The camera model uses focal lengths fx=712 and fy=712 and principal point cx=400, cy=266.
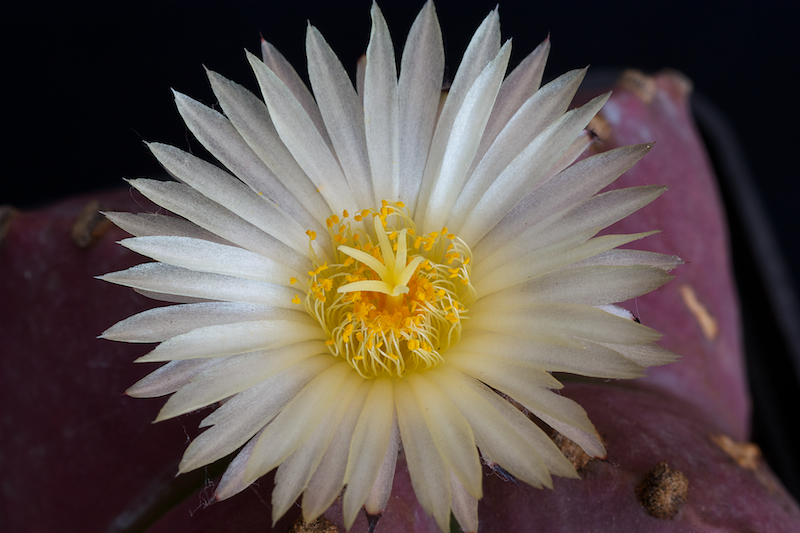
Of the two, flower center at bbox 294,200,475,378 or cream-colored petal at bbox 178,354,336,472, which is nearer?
cream-colored petal at bbox 178,354,336,472

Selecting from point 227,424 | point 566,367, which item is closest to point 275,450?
point 227,424

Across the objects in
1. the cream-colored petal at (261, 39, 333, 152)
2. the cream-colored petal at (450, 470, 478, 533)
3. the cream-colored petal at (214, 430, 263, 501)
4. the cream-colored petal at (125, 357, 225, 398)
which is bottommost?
the cream-colored petal at (450, 470, 478, 533)

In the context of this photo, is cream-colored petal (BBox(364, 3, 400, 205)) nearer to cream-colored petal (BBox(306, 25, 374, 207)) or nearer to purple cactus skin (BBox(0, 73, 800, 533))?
cream-colored petal (BBox(306, 25, 374, 207))

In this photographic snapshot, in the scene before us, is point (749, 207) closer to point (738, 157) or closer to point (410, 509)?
point (738, 157)

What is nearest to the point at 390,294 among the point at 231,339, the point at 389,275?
the point at 389,275

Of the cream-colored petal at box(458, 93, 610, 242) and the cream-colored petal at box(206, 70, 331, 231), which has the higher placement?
the cream-colored petal at box(206, 70, 331, 231)

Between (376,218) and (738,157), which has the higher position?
(376,218)

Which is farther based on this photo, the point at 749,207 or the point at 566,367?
the point at 749,207

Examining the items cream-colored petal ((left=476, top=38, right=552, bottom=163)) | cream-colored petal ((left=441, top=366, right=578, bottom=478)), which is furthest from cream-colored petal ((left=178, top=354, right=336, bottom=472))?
cream-colored petal ((left=476, top=38, right=552, bottom=163))
